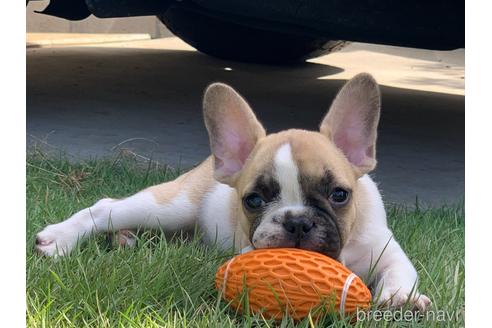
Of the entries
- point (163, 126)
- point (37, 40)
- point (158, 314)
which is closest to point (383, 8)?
point (163, 126)

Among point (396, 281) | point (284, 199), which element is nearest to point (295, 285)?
point (284, 199)

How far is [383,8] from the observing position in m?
5.66

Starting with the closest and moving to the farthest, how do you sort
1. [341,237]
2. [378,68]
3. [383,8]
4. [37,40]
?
[341,237] < [383,8] < [378,68] < [37,40]

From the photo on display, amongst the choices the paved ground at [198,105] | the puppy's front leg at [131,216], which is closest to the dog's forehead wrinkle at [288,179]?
the puppy's front leg at [131,216]

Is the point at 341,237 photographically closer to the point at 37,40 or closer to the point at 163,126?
the point at 163,126

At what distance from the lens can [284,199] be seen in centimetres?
288

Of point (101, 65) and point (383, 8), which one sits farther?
point (101, 65)

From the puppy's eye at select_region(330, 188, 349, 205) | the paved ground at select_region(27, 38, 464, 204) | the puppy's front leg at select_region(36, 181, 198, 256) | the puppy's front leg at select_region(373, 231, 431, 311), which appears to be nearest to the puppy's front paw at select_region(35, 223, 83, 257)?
the puppy's front leg at select_region(36, 181, 198, 256)

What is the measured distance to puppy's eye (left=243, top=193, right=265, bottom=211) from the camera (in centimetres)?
294

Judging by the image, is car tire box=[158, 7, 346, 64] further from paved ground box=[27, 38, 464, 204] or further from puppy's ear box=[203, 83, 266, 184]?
puppy's ear box=[203, 83, 266, 184]

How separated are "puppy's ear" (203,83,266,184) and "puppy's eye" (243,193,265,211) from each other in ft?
1.10

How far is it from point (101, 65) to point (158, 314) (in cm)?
764
